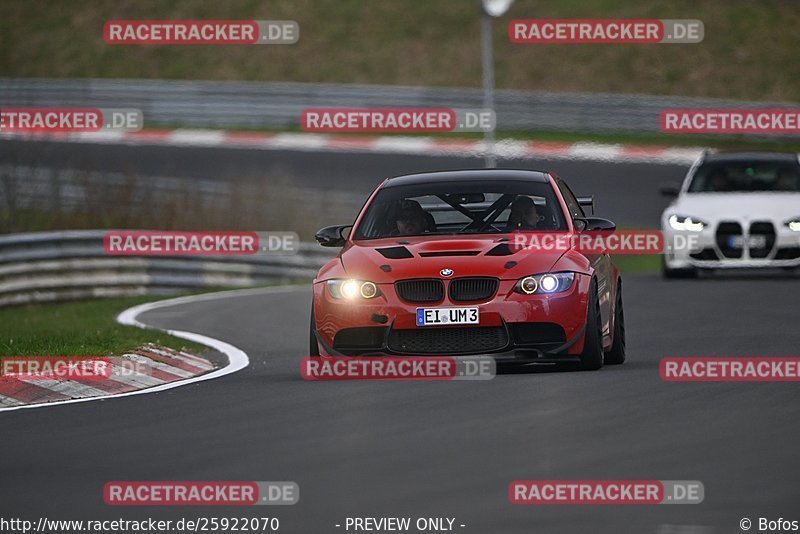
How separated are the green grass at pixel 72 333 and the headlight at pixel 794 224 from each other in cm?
725

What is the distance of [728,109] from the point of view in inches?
1374

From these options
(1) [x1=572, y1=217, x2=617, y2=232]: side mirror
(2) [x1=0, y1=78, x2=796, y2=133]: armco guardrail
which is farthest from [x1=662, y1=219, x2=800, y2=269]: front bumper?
(2) [x1=0, y1=78, x2=796, y2=133]: armco guardrail

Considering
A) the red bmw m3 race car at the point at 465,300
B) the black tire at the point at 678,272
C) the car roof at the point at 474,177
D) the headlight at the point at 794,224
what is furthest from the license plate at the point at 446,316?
the black tire at the point at 678,272

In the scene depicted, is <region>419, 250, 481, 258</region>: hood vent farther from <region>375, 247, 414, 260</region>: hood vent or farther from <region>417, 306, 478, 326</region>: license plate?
<region>417, 306, 478, 326</region>: license plate

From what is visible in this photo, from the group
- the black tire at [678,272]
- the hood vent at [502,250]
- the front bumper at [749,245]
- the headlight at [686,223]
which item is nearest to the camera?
the hood vent at [502,250]

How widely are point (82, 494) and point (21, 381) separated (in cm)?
423

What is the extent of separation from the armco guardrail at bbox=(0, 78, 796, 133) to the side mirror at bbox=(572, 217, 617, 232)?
24.4m

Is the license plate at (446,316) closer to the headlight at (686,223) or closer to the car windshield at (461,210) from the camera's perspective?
the car windshield at (461,210)

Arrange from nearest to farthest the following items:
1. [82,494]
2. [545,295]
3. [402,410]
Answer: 1. [82,494]
2. [402,410]
3. [545,295]

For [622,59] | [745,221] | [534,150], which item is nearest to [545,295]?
[745,221]

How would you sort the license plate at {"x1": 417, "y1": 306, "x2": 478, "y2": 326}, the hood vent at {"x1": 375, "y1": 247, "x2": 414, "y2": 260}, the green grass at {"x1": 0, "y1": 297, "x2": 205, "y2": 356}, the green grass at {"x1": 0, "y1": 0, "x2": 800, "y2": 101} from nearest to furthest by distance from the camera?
the license plate at {"x1": 417, "y1": 306, "x2": 478, "y2": 326} → the hood vent at {"x1": 375, "y1": 247, "x2": 414, "y2": 260} → the green grass at {"x1": 0, "y1": 297, "x2": 205, "y2": 356} → the green grass at {"x1": 0, "y1": 0, "x2": 800, "y2": 101}

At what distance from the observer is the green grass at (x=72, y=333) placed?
13250 mm

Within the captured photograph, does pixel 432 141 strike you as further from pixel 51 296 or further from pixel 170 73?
pixel 51 296

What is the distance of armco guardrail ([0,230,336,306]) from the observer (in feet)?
69.9
